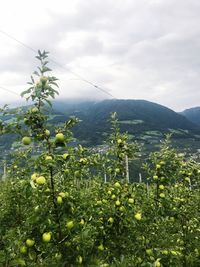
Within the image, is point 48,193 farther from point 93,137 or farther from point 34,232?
point 93,137

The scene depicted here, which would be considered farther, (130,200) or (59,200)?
(130,200)

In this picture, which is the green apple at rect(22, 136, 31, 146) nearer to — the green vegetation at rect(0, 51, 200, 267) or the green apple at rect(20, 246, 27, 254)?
the green vegetation at rect(0, 51, 200, 267)

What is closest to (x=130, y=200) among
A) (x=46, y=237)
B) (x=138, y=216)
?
(x=138, y=216)

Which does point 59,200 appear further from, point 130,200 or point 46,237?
point 130,200

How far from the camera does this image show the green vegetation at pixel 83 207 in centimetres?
379

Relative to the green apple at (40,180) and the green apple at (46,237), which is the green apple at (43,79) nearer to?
the green apple at (40,180)

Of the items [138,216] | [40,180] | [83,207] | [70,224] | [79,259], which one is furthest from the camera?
[138,216]

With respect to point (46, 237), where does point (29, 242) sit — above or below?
below

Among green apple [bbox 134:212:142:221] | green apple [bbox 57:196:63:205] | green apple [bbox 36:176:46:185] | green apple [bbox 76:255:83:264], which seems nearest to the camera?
green apple [bbox 36:176:46:185]

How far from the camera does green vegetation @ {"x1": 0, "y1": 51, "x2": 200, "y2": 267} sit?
3787mm

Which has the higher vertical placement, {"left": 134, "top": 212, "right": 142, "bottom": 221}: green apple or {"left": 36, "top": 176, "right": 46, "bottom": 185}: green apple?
{"left": 36, "top": 176, "right": 46, "bottom": 185}: green apple

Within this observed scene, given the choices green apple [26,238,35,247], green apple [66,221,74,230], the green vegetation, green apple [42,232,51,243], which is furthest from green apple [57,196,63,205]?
green apple [26,238,35,247]

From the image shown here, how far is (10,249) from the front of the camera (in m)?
3.88

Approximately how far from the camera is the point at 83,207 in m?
4.39
